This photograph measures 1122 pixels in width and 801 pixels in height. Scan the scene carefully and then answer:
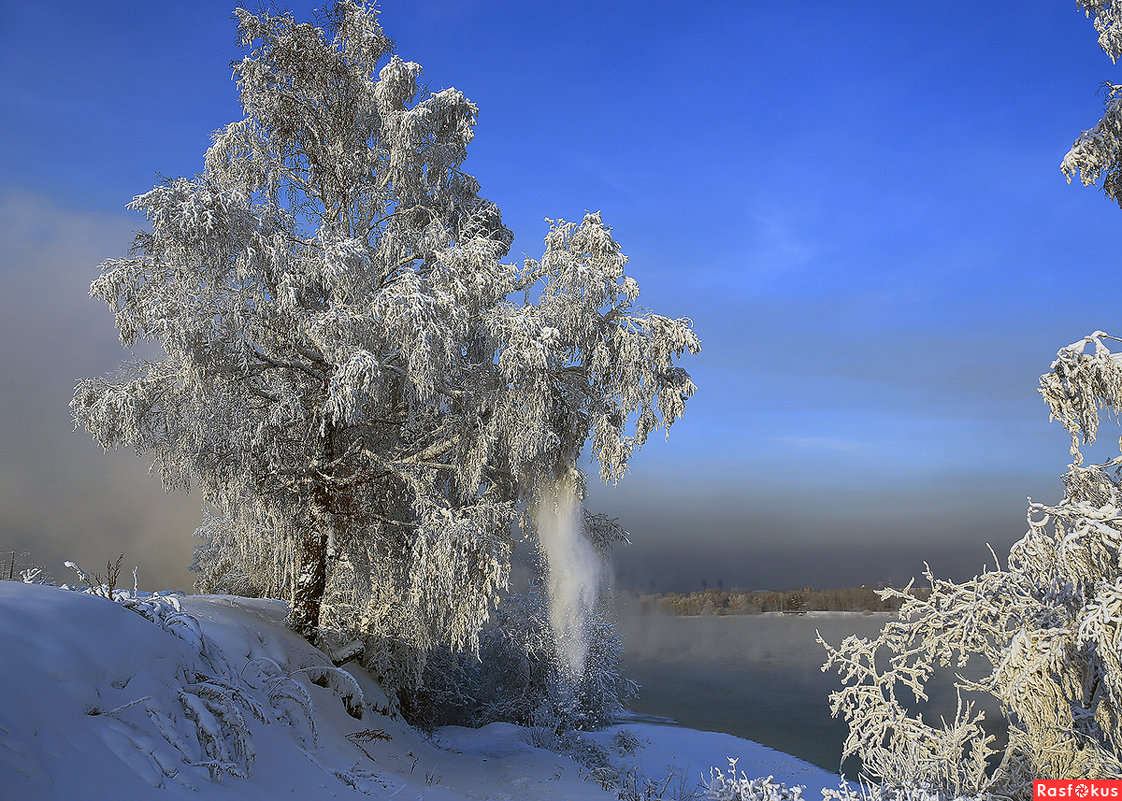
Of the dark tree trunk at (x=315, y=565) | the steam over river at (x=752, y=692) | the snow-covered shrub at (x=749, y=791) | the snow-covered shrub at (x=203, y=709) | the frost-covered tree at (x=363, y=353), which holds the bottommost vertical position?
the steam over river at (x=752, y=692)

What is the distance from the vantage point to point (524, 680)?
45.3 ft

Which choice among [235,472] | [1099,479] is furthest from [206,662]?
[1099,479]

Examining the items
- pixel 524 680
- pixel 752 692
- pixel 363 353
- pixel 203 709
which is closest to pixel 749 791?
pixel 203 709

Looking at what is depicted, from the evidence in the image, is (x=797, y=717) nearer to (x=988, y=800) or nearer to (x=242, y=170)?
(x=988, y=800)

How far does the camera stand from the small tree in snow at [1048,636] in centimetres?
541

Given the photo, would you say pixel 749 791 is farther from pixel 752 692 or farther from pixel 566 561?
pixel 752 692

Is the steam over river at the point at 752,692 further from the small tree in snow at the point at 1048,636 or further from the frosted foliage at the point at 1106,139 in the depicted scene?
the frosted foliage at the point at 1106,139

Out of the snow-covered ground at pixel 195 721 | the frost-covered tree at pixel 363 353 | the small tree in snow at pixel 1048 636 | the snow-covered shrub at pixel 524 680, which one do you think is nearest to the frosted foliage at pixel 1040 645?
the small tree in snow at pixel 1048 636

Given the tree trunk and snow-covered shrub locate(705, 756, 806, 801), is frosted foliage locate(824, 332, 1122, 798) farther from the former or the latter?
the tree trunk

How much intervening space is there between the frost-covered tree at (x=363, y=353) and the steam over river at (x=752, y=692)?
16.5 ft

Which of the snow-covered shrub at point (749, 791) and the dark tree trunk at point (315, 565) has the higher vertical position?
the dark tree trunk at point (315, 565)

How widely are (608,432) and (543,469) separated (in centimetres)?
116

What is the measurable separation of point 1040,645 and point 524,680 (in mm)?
10110

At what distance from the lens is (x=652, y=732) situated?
1545 centimetres
